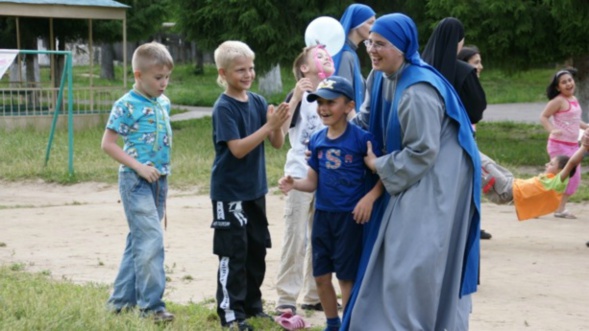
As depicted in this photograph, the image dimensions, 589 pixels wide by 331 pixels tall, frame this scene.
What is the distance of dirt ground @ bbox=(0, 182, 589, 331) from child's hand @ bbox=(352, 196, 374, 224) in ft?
3.86

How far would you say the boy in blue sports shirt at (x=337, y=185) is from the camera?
18.3 ft

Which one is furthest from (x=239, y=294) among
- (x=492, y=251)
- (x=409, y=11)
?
(x=409, y=11)

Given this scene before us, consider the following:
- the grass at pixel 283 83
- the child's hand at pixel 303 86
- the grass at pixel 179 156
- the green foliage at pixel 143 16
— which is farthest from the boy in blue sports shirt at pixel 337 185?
the green foliage at pixel 143 16

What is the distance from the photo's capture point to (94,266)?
26.4 ft

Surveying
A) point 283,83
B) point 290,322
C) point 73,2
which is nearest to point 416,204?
point 290,322

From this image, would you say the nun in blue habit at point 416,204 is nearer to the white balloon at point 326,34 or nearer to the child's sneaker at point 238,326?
the child's sneaker at point 238,326

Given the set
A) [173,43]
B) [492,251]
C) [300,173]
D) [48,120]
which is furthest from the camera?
[173,43]

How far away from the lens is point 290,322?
608 cm

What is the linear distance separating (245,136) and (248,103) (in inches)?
8.5

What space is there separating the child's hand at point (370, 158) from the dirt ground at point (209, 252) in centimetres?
136

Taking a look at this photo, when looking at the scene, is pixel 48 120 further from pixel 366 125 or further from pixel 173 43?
pixel 173 43

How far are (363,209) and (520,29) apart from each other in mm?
10500

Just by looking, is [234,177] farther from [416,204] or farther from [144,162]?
[416,204]

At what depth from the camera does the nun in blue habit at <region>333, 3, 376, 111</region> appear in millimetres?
6641
